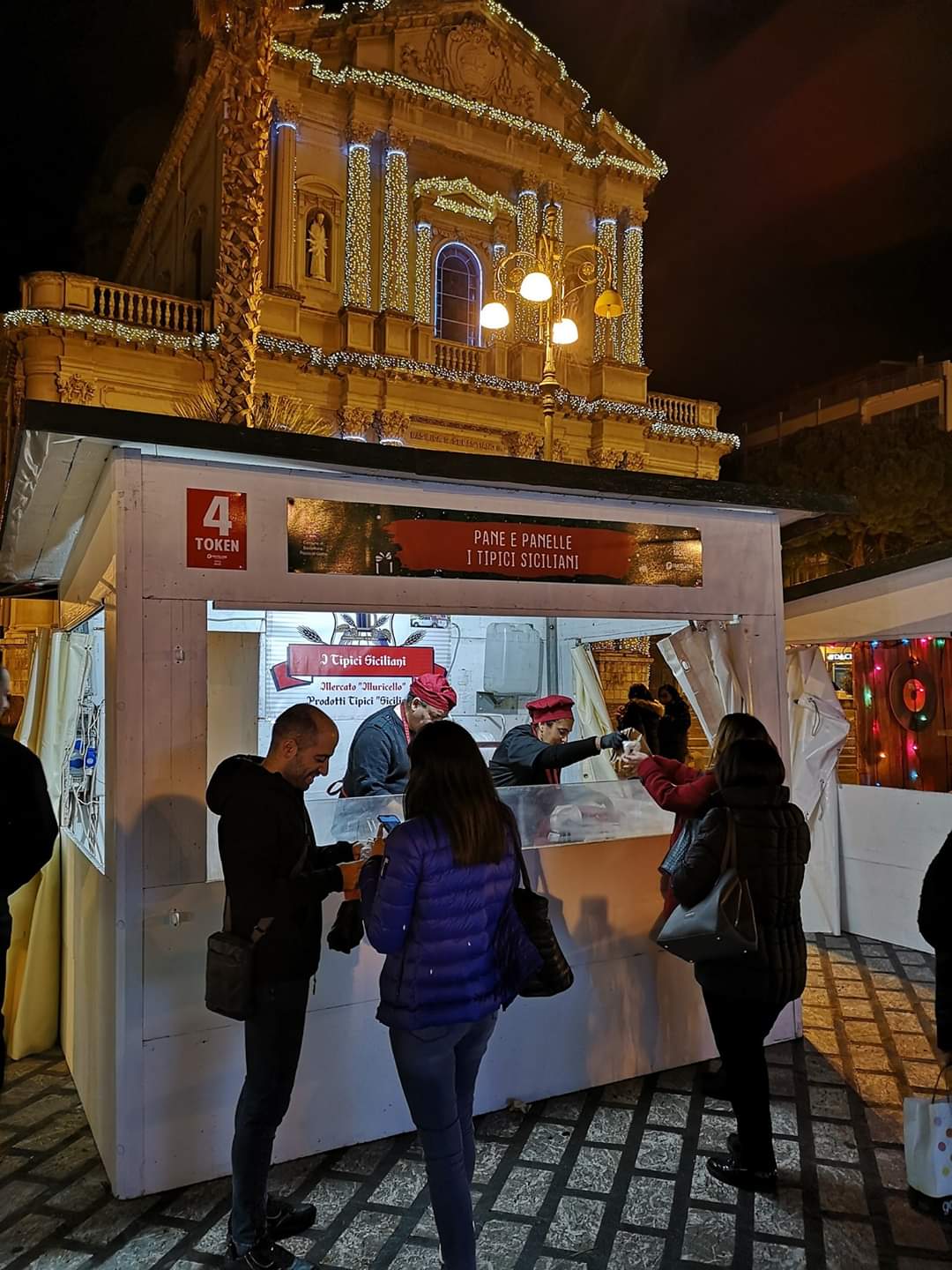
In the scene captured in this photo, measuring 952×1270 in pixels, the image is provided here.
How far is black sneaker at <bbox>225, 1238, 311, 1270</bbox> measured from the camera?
9.33ft

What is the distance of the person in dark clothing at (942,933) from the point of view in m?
3.05

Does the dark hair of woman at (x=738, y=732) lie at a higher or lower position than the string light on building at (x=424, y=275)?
lower

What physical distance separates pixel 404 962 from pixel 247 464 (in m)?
2.30

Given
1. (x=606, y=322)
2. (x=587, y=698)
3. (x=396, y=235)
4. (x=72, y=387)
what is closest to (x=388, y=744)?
(x=587, y=698)

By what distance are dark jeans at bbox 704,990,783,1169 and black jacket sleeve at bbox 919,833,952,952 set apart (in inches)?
26.4

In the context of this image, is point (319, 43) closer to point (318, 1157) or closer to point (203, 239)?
point (203, 239)

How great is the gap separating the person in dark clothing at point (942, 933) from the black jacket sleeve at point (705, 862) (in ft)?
2.39

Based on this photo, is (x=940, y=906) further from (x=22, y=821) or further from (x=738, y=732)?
(x=22, y=821)

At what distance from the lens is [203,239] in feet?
72.0

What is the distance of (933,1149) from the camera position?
10.4ft

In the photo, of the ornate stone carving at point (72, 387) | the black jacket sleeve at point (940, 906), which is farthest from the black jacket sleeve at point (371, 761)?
the ornate stone carving at point (72, 387)

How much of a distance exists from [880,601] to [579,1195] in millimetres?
4980

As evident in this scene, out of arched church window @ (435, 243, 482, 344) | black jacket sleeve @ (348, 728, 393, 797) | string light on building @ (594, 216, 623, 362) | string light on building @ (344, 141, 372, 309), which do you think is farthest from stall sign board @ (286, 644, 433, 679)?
string light on building @ (594, 216, 623, 362)

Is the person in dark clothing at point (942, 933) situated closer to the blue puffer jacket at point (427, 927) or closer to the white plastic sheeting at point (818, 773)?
the blue puffer jacket at point (427, 927)
